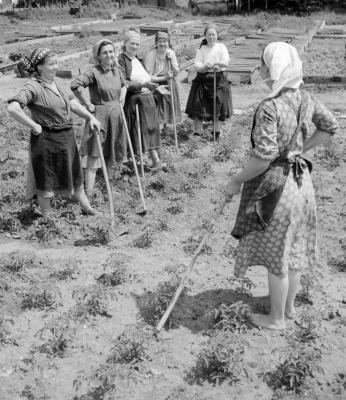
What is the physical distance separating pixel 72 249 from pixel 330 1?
2835cm

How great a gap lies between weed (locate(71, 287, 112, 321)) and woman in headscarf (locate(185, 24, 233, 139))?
14.3 feet

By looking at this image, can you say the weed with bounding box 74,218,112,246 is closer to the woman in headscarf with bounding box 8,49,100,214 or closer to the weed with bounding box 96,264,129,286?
the woman in headscarf with bounding box 8,49,100,214

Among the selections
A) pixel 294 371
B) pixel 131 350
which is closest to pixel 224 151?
pixel 131 350

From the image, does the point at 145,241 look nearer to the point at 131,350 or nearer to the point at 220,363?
the point at 131,350

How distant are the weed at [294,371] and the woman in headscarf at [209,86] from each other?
4.99m

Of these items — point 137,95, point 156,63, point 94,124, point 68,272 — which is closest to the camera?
point 68,272

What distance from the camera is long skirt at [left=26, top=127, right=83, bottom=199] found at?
16.4 ft

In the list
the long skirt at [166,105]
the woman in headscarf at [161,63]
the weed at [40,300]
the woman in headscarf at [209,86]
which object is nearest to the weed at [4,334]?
the weed at [40,300]

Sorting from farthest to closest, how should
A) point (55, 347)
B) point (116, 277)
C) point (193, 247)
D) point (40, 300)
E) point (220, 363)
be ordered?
1. point (193, 247)
2. point (116, 277)
3. point (40, 300)
4. point (55, 347)
5. point (220, 363)

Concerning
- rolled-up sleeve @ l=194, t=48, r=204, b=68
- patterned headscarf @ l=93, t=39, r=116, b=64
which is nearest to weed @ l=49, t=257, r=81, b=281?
patterned headscarf @ l=93, t=39, r=116, b=64

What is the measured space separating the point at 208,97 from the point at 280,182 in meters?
4.75

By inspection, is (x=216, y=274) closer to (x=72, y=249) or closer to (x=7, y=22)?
(x=72, y=249)

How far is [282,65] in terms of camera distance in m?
3.14

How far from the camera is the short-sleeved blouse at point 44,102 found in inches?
184
